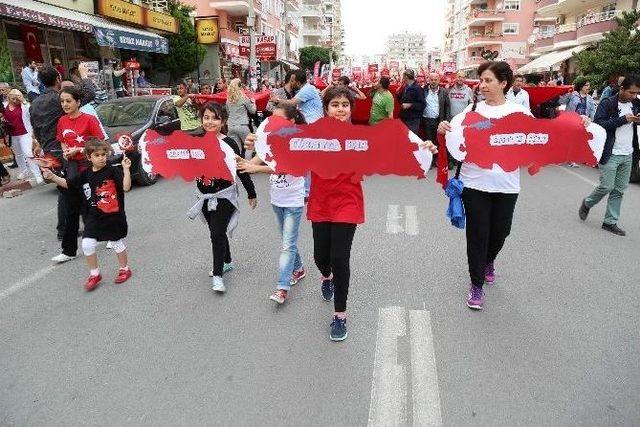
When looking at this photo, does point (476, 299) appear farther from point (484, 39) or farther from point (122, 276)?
point (484, 39)

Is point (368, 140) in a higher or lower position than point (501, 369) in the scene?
higher

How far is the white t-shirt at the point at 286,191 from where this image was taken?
3.87 meters

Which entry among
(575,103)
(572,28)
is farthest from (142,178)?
(572,28)

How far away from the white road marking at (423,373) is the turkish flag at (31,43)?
1606 centimetres

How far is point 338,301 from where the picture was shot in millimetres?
3439

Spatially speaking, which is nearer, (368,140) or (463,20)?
(368,140)

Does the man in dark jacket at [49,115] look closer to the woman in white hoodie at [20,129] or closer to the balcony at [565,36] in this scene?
the woman in white hoodie at [20,129]

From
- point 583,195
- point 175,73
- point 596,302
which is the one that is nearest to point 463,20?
point 175,73

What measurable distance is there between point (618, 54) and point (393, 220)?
19.1m

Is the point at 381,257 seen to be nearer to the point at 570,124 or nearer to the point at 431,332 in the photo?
the point at 431,332

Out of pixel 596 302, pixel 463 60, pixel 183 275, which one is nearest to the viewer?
pixel 596 302

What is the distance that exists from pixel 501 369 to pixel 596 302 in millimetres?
1513

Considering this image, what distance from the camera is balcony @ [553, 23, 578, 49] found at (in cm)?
3600

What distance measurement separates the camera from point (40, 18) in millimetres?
13203
